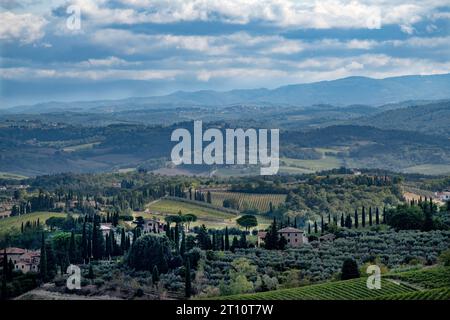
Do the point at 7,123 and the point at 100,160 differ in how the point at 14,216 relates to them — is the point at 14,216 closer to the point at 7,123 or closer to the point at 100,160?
the point at 100,160

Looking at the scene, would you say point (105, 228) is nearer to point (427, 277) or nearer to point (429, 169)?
point (427, 277)

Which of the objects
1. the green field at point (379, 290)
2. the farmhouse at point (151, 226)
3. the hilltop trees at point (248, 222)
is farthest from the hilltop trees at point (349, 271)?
the hilltop trees at point (248, 222)

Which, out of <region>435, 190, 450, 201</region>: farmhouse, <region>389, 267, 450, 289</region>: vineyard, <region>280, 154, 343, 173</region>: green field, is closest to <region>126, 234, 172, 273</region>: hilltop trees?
<region>389, 267, 450, 289</region>: vineyard

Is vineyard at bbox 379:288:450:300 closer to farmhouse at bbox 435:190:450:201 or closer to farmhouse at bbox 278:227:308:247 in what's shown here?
farmhouse at bbox 278:227:308:247

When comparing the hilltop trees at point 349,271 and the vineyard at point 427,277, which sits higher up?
the vineyard at point 427,277

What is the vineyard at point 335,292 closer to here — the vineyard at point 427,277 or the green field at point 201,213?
the vineyard at point 427,277

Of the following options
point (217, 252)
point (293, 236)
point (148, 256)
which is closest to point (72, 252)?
point (148, 256)
